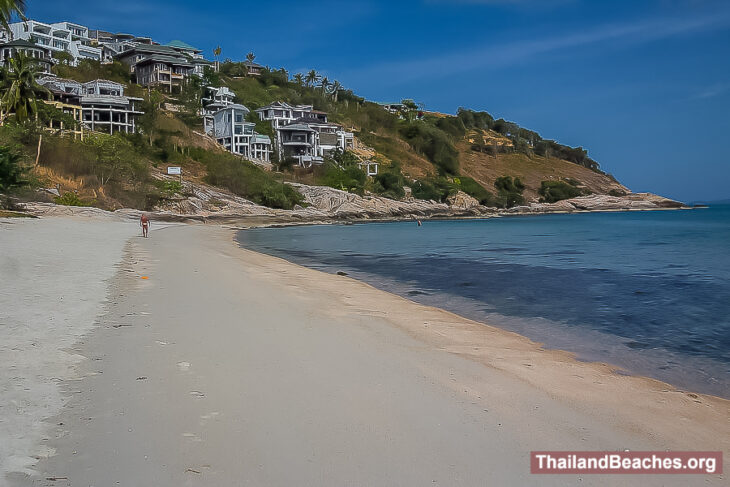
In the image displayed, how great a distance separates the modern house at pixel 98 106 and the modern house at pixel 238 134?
438 inches

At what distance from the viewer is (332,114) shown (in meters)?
104

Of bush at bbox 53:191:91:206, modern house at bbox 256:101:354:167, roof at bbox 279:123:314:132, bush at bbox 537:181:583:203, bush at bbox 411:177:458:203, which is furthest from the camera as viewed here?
bush at bbox 537:181:583:203

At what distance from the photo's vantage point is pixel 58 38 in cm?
8538

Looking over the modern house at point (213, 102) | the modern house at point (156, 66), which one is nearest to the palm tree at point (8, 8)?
the modern house at point (213, 102)

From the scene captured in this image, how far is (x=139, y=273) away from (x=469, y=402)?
31.6ft

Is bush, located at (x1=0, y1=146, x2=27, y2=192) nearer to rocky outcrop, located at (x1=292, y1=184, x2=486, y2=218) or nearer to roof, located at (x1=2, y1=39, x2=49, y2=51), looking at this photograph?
rocky outcrop, located at (x1=292, y1=184, x2=486, y2=218)

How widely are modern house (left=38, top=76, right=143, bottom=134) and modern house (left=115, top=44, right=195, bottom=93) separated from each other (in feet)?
58.2

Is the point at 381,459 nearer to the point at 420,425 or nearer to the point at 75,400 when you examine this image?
the point at 420,425

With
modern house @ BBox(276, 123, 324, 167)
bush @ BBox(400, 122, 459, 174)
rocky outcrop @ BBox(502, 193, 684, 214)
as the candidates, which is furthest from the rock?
modern house @ BBox(276, 123, 324, 167)

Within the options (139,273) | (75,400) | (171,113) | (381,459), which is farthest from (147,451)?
(171,113)

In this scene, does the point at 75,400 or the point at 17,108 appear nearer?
the point at 75,400

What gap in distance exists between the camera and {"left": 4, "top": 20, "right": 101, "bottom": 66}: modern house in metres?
82.4

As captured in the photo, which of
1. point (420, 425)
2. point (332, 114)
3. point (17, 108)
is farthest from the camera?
point (332, 114)

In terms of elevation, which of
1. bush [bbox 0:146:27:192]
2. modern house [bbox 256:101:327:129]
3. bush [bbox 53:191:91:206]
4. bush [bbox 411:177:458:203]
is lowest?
bush [bbox 53:191:91:206]
